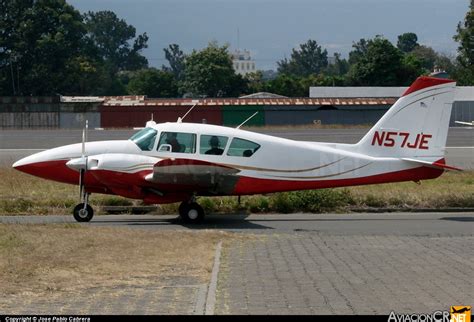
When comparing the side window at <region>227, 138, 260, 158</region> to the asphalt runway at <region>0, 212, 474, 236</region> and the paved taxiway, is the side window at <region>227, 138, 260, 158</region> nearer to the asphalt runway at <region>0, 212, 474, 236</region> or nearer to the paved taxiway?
the asphalt runway at <region>0, 212, 474, 236</region>

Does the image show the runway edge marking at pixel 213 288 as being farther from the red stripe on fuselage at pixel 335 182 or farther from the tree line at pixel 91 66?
the tree line at pixel 91 66

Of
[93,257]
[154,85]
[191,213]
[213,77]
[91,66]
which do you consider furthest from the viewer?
[154,85]

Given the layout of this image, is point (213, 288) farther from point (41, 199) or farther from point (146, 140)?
point (41, 199)

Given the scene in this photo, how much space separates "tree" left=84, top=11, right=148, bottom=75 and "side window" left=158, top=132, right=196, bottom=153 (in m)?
159

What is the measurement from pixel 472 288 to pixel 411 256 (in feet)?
8.50

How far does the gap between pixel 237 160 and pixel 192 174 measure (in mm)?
1194

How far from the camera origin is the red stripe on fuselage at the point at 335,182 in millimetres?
18719

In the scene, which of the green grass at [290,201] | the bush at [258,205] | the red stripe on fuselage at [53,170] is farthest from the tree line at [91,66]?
the red stripe on fuselage at [53,170]

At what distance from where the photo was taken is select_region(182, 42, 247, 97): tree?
95875mm

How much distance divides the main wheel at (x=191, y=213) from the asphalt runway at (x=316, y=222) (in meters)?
0.17

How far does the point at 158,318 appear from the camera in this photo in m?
8.00

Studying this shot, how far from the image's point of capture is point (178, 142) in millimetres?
18500

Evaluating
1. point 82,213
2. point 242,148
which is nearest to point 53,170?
point 82,213

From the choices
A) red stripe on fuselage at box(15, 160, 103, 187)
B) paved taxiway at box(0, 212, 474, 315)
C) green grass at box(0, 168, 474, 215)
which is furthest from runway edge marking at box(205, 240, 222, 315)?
green grass at box(0, 168, 474, 215)
